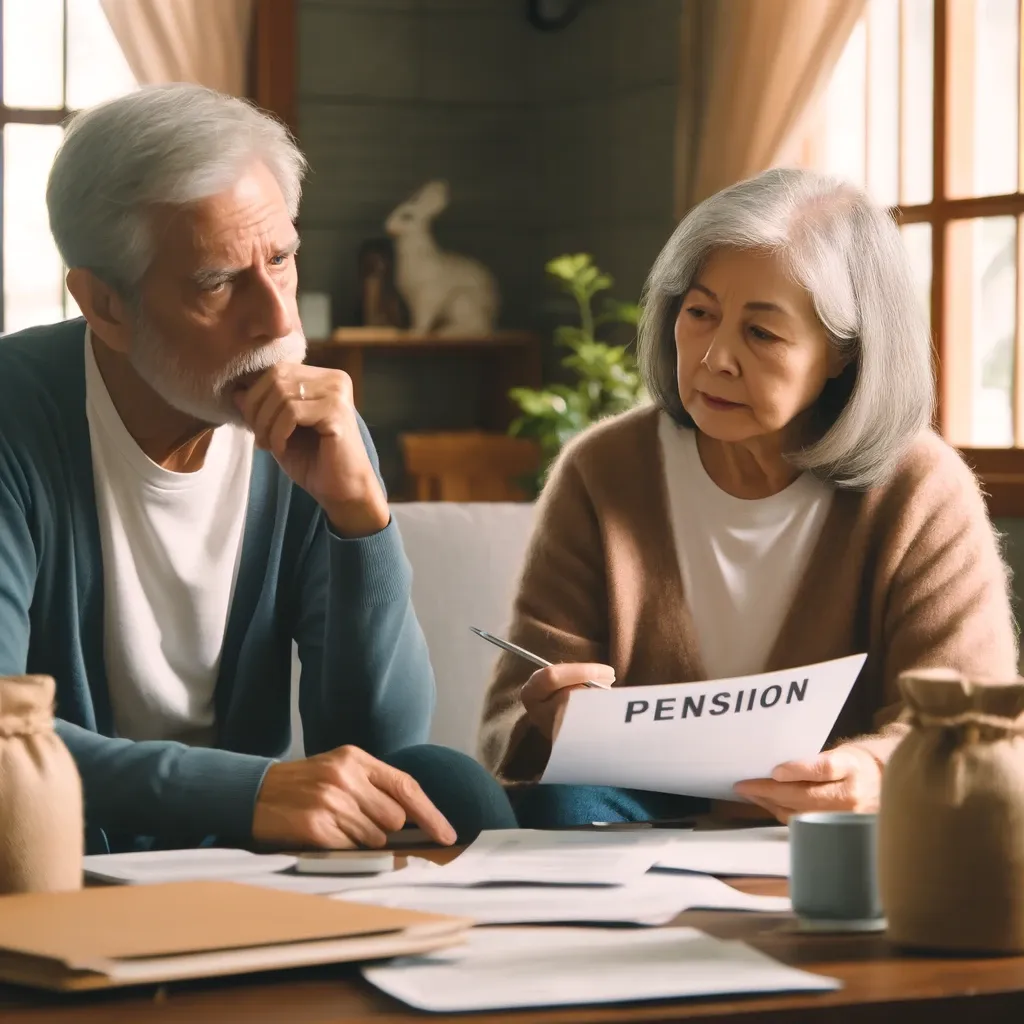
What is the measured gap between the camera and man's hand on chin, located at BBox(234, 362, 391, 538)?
1.53m

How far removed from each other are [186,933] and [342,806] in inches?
15.6

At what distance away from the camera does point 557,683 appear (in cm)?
146

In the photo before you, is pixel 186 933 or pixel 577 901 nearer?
pixel 186 933

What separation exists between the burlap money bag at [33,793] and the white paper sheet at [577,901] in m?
0.17

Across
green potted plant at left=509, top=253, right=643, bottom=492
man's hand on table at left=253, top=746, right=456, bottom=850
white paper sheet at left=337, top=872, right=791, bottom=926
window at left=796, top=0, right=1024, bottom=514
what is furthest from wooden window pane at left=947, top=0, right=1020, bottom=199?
white paper sheet at left=337, top=872, right=791, bottom=926

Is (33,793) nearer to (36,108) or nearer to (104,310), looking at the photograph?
(104,310)

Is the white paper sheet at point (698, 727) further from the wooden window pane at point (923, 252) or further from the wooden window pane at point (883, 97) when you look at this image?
the wooden window pane at point (883, 97)

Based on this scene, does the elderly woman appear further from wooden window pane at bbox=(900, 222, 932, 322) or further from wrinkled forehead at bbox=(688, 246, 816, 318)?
wooden window pane at bbox=(900, 222, 932, 322)

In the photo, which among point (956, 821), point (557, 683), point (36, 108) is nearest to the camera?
point (956, 821)

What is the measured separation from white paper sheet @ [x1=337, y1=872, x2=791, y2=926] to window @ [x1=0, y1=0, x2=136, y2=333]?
399cm

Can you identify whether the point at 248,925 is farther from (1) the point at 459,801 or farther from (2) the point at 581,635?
(2) the point at 581,635

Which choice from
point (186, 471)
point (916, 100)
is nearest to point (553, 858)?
point (186, 471)

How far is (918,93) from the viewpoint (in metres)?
3.82

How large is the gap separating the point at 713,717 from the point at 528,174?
4260 mm
